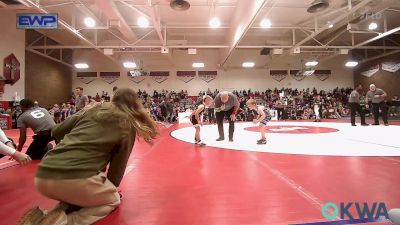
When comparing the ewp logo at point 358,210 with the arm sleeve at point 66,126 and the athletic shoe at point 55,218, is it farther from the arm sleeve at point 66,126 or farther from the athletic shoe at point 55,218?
the arm sleeve at point 66,126

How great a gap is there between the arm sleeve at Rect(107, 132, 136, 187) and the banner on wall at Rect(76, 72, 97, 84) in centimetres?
2037

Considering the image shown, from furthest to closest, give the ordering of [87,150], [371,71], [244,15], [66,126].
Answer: [371,71] → [244,15] → [66,126] → [87,150]

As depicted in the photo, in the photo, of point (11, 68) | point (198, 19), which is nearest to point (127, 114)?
point (198, 19)

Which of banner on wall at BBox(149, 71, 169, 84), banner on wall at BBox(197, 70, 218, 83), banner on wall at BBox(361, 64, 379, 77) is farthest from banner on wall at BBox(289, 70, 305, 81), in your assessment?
banner on wall at BBox(149, 71, 169, 84)

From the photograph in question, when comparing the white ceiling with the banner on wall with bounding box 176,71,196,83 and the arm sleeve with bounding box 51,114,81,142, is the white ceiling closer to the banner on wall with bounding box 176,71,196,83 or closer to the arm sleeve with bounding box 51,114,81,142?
the banner on wall with bounding box 176,71,196,83

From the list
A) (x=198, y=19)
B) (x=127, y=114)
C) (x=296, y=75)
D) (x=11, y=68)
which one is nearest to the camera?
(x=127, y=114)

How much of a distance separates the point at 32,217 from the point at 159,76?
19.7 m

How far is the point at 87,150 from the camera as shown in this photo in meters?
1.78

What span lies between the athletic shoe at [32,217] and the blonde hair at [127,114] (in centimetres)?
73

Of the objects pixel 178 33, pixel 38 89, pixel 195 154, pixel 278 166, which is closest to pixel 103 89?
pixel 38 89

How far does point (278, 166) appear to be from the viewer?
11.3 ft

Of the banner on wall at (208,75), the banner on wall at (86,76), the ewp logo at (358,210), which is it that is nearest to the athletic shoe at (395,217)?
the ewp logo at (358,210)

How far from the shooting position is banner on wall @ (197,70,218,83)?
825 inches

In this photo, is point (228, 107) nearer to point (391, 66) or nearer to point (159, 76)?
point (159, 76)
